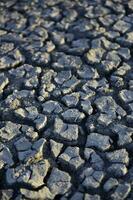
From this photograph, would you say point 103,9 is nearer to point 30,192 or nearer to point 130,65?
point 130,65

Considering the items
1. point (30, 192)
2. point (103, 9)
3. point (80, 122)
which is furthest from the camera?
point (103, 9)

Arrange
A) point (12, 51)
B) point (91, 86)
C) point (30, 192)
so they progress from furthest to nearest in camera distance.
A: 1. point (12, 51)
2. point (91, 86)
3. point (30, 192)

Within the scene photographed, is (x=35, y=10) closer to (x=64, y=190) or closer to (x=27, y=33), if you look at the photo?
(x=27, y=33)

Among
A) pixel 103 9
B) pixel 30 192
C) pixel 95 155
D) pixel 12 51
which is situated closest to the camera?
pixel 30 192

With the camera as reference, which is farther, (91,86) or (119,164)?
(91,86)

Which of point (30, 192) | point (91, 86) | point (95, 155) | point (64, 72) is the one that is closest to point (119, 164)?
point (95, 155)

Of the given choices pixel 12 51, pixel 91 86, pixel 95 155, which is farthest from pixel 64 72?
pixel 95 155
